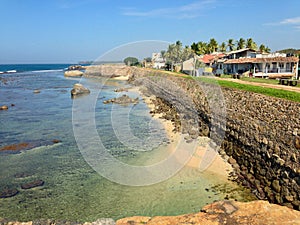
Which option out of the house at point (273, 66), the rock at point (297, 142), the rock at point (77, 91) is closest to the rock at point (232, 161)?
the rock at point (297, 142)

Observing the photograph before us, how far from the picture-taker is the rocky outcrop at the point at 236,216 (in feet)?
26.5

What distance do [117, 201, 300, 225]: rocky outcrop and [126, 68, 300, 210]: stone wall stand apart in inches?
97.7

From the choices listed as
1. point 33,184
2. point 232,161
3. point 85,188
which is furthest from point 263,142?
point 33,184

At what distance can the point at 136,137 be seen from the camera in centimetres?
2108

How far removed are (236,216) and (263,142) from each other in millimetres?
5877

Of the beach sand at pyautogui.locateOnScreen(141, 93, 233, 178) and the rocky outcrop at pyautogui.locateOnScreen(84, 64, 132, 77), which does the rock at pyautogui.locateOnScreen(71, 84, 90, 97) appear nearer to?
the beach sand at pyautogui.locateOnScreen(141, 93, 233, 178)

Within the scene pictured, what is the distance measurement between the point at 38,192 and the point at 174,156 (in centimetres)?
817

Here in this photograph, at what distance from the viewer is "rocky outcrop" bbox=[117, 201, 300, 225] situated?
809cm

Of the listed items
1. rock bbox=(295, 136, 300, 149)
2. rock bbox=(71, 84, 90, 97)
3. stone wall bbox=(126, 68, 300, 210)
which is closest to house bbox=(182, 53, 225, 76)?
rock bbox=(71, 84, 90, 97)

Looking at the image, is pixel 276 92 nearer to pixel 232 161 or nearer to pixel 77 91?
pixel 232 161

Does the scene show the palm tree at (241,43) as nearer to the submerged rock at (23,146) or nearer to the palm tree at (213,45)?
the palm tree at (213,45)

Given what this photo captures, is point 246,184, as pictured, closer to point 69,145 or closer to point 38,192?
point 38,192

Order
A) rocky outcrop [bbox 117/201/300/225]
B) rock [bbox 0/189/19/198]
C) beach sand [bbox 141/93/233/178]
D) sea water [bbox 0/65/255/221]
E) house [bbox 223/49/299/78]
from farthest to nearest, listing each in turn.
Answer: house [bbox 223/49/299/78]
beach sand [bbox 141/93/233/178]
rock [bbox 0/189/19/198]
sea water [bbox 0/65/255/221]
rocky outcrop [bbox 117/201/300/225]

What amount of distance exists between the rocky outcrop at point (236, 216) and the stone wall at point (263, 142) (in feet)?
8.14
